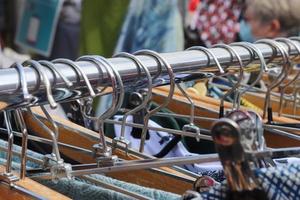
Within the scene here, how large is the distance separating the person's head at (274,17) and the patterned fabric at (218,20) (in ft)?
0.62

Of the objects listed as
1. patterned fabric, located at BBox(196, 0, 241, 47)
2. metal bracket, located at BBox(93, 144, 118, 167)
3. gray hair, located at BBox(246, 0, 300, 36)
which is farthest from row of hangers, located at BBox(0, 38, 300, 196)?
patterned fabric, located at BBox(196, 0, 241, 47)

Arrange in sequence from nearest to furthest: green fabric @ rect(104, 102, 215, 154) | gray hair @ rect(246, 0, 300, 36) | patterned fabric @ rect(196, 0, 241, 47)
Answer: green fabric @ rect(104, 102, 215, 154), gray hair @ rect(246, 0, 300, 36), patterned fabric @ rect(196, 0, 241, 47)

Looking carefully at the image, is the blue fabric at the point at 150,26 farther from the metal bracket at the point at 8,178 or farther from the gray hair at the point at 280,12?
the metal bracket at the point at 8,178

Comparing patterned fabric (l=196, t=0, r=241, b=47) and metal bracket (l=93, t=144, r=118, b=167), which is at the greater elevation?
patterned fabric (l=196, t=0, r=241, b=47)

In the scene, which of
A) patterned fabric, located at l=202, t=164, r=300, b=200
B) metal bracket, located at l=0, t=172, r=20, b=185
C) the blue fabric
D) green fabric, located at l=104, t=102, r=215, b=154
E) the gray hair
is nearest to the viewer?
patterned fabric, located at l=202, t=164, r=300, b=200

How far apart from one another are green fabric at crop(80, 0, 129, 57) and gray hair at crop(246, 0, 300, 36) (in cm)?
35

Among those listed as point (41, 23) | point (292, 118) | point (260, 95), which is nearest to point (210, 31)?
point (41, 23)

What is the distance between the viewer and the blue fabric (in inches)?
55.2

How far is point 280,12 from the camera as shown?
1.24 meters

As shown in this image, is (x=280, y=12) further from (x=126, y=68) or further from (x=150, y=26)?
(x=126, y=68)

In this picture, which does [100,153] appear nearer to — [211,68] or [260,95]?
[211,68]

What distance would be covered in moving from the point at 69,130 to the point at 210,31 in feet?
3.52

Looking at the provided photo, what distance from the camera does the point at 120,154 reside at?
607 mm

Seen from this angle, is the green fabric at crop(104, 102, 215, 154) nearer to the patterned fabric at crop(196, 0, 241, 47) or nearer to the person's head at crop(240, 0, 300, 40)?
the person's head at crop(240, 0, 300, 40)
